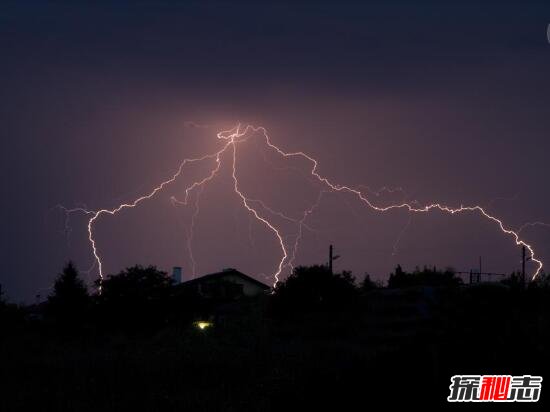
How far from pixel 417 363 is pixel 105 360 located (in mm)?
9630

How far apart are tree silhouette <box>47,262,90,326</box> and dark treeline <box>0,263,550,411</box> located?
36.8 ft

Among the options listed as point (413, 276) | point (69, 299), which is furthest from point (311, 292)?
point (69, 299)

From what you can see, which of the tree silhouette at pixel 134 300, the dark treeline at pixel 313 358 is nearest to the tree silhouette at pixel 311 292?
the dark treeline at pixel 313 358

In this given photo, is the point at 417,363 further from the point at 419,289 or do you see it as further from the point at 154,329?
the point at 154,329

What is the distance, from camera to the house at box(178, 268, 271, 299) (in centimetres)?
4934

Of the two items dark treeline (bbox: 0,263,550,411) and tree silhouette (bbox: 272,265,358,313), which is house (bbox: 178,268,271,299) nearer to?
tree silhouette (bbox: 272,265,358,313)

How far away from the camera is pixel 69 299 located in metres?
43.6

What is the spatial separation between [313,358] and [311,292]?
17.3m

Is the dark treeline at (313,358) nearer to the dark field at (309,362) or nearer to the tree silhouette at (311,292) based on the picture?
the dark field at (309,362)

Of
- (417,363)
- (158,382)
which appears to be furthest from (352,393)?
(158,382)

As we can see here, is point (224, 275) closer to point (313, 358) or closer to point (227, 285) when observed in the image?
point (227, 285)

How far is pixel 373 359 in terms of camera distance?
10.6 metres

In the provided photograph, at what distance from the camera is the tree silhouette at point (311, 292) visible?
32.4 meters

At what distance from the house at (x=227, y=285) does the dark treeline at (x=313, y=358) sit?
1767 centimetres
